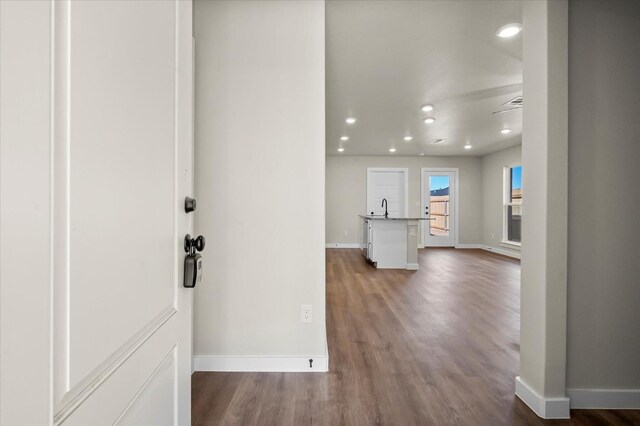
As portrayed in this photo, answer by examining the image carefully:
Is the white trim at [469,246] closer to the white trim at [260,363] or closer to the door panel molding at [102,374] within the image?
the white trim at [260,363]

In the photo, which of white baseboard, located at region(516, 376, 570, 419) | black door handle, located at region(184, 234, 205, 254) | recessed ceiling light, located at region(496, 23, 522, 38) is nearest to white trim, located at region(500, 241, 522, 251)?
recessed ceiling light, located at region(496, 23, 522, 38)

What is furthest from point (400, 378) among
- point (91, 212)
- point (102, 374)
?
point (91, 212)

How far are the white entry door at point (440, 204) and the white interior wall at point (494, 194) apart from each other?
0.78 metres

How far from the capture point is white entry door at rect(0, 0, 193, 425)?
35 centimetres

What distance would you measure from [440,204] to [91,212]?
955 centimetres

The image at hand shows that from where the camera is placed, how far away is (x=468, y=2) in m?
2.33

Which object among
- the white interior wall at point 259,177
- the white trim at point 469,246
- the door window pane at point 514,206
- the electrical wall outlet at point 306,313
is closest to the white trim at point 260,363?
the white interior wall at point 259,177

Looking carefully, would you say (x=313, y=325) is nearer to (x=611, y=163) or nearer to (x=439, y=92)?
(x=611, y=163)

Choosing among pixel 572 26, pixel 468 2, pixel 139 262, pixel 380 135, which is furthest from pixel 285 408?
pixel 380 135

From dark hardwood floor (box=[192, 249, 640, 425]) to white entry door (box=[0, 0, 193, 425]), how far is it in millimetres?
1090

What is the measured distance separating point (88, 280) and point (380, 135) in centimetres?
643

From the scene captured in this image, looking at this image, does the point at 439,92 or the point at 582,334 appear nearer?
the point at 582,334

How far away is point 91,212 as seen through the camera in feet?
1.59

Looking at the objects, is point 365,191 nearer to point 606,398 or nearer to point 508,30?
point 508,30
